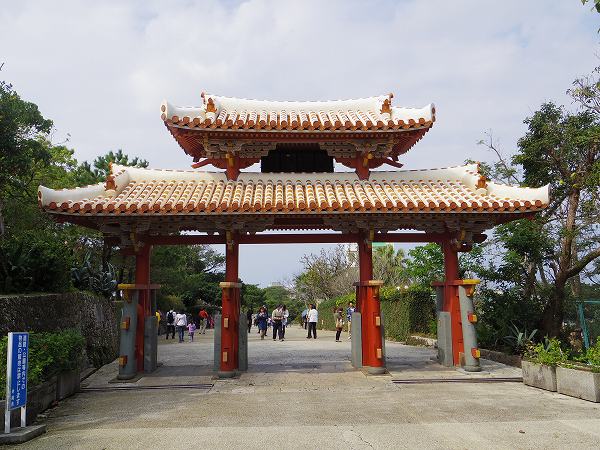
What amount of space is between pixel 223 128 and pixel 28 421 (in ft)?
21.9

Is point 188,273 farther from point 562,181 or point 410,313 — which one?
point 562,181

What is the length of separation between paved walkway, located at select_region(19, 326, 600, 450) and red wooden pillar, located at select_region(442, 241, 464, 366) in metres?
0.64

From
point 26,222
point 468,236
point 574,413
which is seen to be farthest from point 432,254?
point 26,222

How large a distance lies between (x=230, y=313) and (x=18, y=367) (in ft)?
15.2

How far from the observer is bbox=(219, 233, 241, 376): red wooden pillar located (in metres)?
10.3

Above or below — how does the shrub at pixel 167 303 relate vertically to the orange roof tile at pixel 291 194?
below

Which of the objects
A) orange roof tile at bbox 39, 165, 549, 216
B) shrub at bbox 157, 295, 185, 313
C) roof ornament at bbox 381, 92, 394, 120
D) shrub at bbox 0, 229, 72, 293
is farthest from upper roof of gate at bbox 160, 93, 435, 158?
shrub at bbox 157, 295, 185, 313

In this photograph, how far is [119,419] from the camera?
7102 mm

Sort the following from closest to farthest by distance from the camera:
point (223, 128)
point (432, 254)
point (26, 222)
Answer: point (223, 128), point (26, 222), point (432, 254)

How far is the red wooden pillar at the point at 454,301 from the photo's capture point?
11.0 meters

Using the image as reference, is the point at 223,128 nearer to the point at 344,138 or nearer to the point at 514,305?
the point at 344,138

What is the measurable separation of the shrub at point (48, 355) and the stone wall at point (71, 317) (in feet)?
1.41

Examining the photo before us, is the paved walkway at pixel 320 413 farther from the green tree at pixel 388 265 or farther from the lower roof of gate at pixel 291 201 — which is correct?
the green tree at pixel 388 265

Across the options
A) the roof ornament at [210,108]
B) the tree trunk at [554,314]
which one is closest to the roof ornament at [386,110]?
the roof ornament at [210,108]
